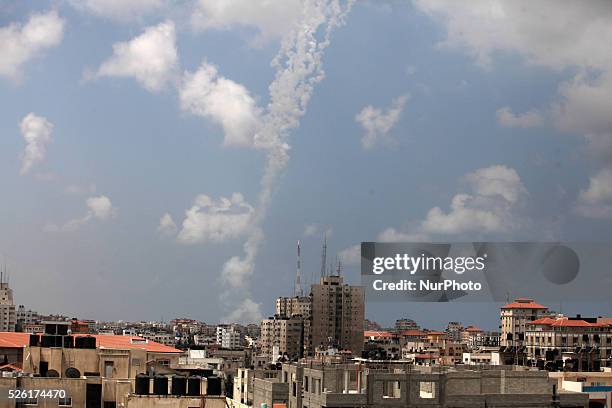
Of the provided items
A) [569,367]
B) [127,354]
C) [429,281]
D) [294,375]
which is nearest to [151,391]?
[127,354]

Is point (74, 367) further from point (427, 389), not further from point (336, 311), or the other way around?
point (336, 311)

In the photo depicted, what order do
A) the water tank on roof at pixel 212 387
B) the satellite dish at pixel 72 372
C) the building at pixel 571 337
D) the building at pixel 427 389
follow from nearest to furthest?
the water tank on roof at pixel 212 387 < the building at pixel 427 389 < the satellite dish at pixel 72 372 < the building at pixel 571 337

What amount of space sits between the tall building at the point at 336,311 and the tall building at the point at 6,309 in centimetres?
4792

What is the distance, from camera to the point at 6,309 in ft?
532

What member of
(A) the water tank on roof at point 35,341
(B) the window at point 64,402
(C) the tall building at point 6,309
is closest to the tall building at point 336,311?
(C) the tall building at point 6,309

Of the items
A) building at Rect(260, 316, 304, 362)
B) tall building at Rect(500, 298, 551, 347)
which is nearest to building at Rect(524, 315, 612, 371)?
tall building at Rect(500, 298, 551, 347)

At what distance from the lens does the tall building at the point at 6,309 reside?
157 metres

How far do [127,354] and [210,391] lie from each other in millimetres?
5905

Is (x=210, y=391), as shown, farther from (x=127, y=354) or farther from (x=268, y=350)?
(x=268, y=350)

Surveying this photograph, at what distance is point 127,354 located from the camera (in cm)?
2830

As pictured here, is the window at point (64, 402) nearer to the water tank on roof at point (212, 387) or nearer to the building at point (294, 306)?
the water tank on roof at point (212, 387)

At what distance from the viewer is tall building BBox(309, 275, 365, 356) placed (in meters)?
133

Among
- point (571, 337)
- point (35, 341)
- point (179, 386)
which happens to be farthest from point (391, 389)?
point (571, 337)

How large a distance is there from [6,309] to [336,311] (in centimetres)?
5549
